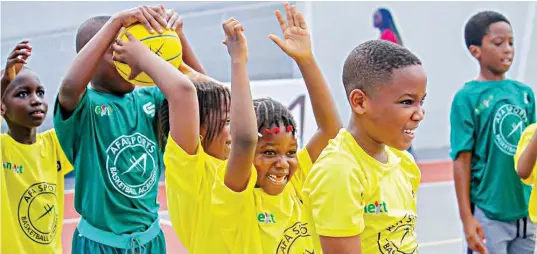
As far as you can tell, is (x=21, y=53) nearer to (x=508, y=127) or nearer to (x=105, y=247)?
(x=105, y=247)

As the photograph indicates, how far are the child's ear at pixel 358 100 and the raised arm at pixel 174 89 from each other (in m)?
0.61

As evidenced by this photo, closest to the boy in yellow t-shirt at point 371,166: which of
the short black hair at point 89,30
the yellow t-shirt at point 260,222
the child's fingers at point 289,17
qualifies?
the yellow t-shirt at point 260,222

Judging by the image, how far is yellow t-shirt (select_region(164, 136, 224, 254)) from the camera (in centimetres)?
280

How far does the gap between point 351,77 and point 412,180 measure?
1.47ft

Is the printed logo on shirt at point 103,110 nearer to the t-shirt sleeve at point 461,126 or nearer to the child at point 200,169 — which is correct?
the child at point 200,169

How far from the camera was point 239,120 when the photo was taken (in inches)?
103

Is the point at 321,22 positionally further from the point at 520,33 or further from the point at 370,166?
the point at 370,166

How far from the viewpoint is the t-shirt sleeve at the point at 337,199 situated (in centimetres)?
226

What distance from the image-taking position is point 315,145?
9.98 ft

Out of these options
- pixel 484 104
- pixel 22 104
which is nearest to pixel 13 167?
pixel 22 104

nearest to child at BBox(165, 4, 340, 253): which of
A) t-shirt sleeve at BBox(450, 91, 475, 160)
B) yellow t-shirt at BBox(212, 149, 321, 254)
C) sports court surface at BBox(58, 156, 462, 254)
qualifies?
yellow t-shirt at BBox(212, 149, 321, 254)

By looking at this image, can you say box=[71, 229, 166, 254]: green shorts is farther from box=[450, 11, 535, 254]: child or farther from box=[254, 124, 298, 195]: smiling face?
box=[450, 11, 535, 254]: child

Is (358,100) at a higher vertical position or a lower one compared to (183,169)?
higher

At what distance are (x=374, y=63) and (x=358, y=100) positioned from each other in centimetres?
13
